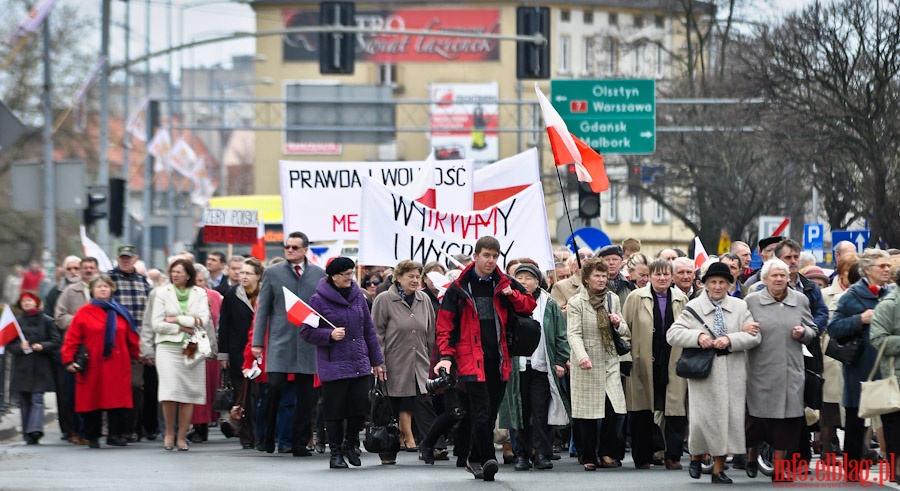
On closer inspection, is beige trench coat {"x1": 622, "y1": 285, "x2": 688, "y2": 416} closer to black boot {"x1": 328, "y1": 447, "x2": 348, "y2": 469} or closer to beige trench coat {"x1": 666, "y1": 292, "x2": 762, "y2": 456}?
beige trench coat {"x1": 666, "y1": 292, "x2": 762, "y2": 456}

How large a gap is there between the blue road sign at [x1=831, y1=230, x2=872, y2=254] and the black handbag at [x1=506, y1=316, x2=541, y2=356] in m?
14.0

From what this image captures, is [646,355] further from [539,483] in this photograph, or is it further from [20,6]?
[20,6]

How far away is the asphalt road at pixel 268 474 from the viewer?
1333cm

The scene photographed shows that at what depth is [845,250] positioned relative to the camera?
16078 mm

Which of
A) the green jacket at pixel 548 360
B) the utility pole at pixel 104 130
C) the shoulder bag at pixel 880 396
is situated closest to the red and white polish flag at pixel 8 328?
the green jacket at pixel 548 360

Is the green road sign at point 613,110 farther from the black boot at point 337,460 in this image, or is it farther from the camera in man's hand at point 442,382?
the camera in man's hand at point 442,382

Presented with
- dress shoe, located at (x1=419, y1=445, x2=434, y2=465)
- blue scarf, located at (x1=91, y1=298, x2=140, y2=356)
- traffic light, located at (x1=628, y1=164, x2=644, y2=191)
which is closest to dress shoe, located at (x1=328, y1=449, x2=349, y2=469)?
dress shoe, located at (x1=419, y1=445, x2=434, y2=465)

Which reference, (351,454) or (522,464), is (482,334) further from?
(351,454)

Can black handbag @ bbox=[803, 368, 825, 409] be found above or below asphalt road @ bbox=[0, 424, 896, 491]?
above

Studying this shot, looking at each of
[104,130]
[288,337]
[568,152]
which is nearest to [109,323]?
[288,337]

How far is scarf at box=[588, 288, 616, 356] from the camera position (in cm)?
1473

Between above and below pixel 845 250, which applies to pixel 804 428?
below

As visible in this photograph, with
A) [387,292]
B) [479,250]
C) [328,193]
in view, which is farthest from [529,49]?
[479,250]

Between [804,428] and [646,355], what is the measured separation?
5.85 feet
